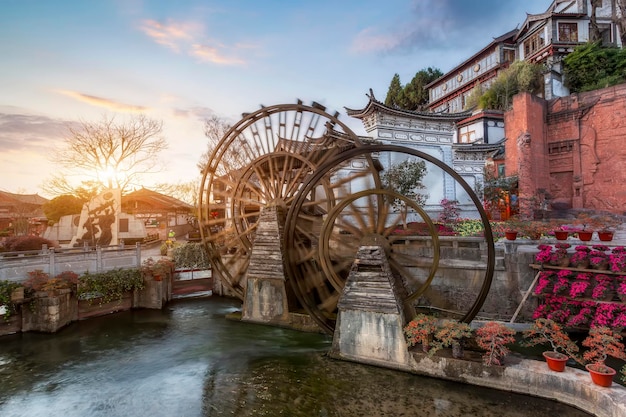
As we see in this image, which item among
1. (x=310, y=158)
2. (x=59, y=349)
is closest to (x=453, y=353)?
(x=310, y=158)

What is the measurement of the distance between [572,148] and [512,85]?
8.16m

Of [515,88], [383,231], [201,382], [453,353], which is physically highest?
[515,88]

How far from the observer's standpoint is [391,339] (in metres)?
6.21

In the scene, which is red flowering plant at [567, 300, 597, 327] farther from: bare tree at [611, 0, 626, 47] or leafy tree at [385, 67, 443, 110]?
leafy tree at [385, 67, 443, 110]

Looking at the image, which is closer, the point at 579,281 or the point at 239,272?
the point at 579,281

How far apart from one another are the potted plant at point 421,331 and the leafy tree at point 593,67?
25.0m

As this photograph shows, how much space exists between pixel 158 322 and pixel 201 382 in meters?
4.39

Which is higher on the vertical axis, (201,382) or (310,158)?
(310,158)

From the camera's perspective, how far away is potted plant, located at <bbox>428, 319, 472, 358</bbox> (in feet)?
18.5

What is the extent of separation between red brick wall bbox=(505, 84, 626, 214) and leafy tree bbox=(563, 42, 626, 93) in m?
3.07

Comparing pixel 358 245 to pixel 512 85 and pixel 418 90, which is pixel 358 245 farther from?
pixel 418 90

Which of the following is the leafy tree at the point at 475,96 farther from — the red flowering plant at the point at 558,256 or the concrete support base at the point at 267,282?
the concrete support base at the point at 267,282

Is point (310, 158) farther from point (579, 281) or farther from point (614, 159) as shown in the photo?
point (614, 159)

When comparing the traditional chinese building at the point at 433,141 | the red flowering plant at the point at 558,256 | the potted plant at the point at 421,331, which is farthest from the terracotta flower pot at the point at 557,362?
the traditional chinese building at the point at 433,141
